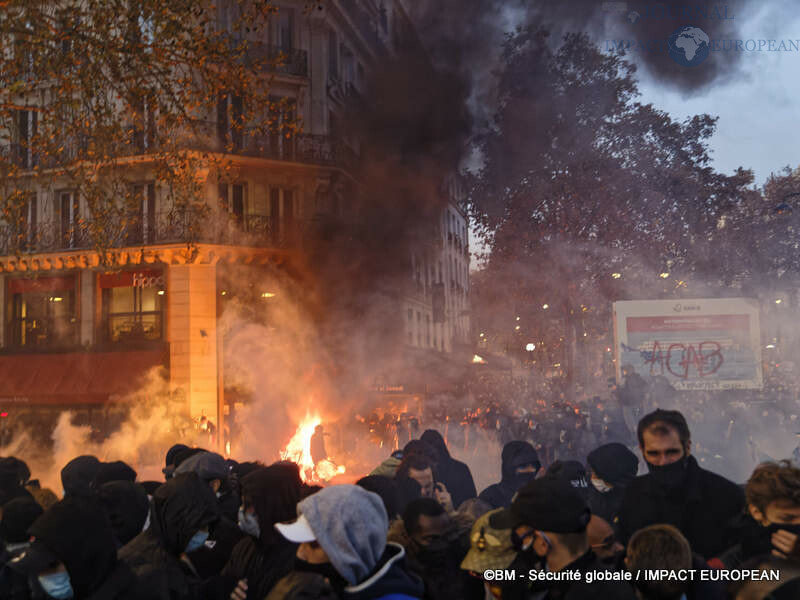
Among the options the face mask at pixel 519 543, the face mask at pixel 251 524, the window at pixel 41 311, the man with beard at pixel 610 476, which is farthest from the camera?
the window at pixel 41 311

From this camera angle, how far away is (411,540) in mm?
3426

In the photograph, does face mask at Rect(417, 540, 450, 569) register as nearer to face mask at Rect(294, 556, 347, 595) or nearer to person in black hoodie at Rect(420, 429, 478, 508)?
face mask at Rect(294, 556, 347, 595)

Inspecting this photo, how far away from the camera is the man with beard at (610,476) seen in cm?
459

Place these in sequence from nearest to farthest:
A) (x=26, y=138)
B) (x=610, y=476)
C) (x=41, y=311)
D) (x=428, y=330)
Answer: (x=610, y=476), (x=41, y=311), (x=26, y=138), (x=428, y=330)

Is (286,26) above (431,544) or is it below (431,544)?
above

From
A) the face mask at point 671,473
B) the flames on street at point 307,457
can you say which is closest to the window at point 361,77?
the flames on street at point 307,457

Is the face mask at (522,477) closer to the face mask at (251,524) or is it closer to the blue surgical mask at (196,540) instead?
the face mask at (251,524)

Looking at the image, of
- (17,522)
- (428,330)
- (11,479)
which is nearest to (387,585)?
(17,522)

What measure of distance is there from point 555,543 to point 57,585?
74.3 inches

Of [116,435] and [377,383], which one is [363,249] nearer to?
[377,383]

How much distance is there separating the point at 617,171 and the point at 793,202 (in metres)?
10.1

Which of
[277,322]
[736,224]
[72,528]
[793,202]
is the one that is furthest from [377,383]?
[72,528]

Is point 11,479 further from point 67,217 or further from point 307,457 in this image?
point 67,217

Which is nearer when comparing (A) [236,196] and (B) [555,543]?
(B) [555,543]
